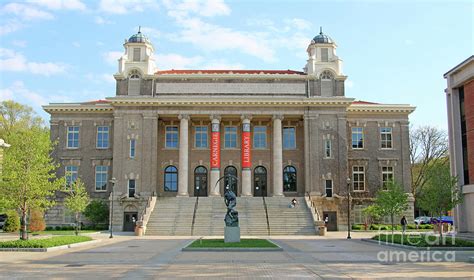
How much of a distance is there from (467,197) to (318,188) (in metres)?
13.7

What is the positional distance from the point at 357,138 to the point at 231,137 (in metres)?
12.2

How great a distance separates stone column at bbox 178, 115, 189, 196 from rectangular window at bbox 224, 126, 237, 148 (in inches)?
158

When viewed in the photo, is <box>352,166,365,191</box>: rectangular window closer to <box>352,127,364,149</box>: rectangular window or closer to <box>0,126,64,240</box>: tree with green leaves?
<box>352,127,364,149</box>: rectangular window

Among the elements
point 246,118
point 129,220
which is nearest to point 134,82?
point 246,118

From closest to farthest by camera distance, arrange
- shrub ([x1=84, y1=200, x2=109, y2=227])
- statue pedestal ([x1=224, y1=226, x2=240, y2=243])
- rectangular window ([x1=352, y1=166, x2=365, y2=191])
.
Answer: statue pedestal ([x1=224, y1=226, x2=240, y2=243]), shrub ([x1=84, y1=200, x2=109, y2=227]), rectangular window ([x1=352, y1=166, x2=365, y2=191])

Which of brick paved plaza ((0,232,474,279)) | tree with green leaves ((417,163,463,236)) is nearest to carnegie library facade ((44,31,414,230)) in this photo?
tree with green leaves ((417,163,463,236))

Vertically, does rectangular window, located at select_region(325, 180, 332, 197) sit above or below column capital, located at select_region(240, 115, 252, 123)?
below

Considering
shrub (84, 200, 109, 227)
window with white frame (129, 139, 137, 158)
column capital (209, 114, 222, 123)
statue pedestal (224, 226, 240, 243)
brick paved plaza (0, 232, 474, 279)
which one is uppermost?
column capital (209, 114, 222, 123)

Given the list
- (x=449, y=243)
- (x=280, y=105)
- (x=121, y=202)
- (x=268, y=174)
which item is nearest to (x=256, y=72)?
(x=280, y=105)

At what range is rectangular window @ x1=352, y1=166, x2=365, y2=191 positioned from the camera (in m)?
50.2

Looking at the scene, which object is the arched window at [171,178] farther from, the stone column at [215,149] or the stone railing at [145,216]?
the stone column at [215,149]

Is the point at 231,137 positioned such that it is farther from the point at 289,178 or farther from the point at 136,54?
the point at 136,54

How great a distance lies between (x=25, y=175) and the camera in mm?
26375

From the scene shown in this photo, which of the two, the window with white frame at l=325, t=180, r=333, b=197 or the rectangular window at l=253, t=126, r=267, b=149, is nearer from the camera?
the window with white frame at l=325, t=180, r=333, b=197
